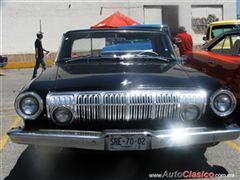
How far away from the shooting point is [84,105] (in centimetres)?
408

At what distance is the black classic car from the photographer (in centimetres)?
397

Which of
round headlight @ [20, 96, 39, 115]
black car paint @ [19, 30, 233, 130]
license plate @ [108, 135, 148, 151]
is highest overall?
black car paint @ [19, 30, 233, 130]

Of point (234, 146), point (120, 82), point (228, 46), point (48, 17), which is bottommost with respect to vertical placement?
point (234, 146)

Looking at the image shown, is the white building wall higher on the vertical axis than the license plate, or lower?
higher

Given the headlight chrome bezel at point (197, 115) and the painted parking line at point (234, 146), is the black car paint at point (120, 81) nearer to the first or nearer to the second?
the headlight chrome bezel at point (197, 115)

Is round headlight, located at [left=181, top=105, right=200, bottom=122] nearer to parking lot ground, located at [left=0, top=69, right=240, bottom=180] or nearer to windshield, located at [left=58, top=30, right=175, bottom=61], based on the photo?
parking lot ground, located at [left=0, top=69, right=240, bottom=180]

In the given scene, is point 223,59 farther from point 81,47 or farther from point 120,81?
point 120,81

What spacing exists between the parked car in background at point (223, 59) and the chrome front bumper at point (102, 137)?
100 inches

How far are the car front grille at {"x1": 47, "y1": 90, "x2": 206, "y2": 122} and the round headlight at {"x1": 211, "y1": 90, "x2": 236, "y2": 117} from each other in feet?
0.84

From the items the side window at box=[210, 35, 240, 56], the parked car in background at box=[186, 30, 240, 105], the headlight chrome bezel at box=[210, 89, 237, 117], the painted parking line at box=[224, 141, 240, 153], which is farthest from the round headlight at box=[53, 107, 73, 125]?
the side window at box=[210, 35, 240, 56]

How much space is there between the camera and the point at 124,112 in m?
4.09

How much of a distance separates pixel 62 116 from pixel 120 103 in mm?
578

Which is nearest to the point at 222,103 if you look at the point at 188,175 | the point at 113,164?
the point at 188,175

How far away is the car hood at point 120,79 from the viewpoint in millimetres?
4145
